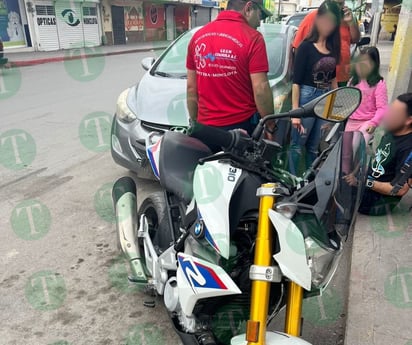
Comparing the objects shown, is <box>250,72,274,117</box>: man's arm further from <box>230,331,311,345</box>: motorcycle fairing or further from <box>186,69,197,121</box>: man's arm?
<box>230,331,311,345</box>: motorcycle fairing

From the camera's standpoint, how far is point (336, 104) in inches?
64.0

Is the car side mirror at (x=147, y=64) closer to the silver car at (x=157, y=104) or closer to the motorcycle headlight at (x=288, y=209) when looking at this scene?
the silver car at (x=157, y=104)

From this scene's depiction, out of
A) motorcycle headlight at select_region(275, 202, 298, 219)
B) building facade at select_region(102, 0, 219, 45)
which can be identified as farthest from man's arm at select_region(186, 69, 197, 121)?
building facade at select_region(102, 0, 219, 45)

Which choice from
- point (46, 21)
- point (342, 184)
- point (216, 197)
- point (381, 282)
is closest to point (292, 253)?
point (342, 184)

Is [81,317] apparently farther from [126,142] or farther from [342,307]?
[126,142]

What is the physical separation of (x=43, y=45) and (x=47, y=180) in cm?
1798

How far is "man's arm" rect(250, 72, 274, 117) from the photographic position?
277 cm

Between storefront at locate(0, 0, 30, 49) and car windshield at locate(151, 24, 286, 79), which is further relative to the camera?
storefront at locate(0, 0, 30, 49)

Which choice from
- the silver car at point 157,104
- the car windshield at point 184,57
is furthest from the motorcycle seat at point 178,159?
the car windshield at point 184,57

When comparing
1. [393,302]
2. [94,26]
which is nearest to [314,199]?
[393,302]

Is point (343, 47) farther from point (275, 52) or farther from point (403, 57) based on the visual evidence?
point (403, 57)

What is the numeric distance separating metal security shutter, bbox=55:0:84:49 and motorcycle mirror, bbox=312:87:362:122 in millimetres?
21917

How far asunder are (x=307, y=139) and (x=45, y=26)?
20.6 m

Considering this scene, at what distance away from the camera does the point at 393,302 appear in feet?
7.73
